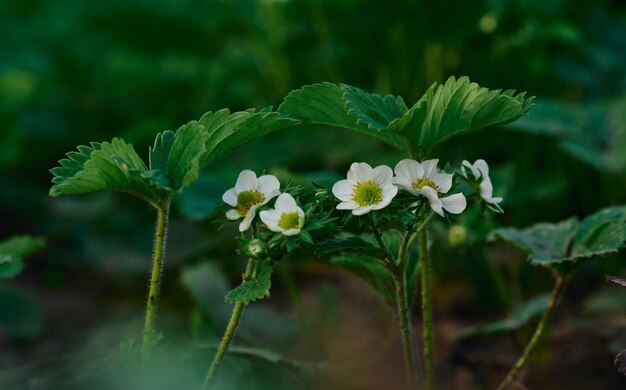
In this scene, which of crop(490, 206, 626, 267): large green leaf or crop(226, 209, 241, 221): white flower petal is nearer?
crop(226, 209, 241, 221): white flower petal

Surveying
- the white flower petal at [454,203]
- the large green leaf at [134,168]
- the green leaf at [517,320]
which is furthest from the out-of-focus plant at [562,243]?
the large green leaf at [134,168]

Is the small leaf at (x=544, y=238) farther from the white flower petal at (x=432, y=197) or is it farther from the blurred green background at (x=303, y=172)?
the white flower petal at (x=432, y=197)

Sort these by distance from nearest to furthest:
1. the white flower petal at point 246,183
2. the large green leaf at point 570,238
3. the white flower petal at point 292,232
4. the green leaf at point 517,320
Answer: the white flower petal at point 292,232 < the white flower petal at point 246,183 < the large green leaf at point 570,238 < the green leaf at point 517,320

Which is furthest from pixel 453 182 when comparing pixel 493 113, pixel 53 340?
pixel 53 340

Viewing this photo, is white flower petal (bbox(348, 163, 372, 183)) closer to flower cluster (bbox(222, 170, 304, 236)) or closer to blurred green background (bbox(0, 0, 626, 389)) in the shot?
flower cluster (bbox(222, 170, 304, 236))

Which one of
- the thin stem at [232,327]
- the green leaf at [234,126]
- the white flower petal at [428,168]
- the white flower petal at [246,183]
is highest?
the green leaf at [234,126]

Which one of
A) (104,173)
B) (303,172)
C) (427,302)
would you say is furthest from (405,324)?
(303,172)

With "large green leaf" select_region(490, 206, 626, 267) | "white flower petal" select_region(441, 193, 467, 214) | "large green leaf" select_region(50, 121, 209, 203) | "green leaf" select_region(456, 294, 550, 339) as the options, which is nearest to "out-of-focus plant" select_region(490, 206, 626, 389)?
"large green leaf" select_region(490, 206, 626, 267)
